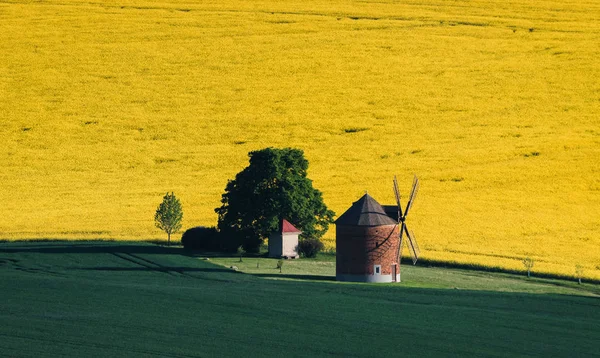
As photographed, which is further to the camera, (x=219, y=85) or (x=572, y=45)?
(x=572, y=45)

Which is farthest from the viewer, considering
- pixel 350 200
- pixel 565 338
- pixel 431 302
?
pixel 350 200

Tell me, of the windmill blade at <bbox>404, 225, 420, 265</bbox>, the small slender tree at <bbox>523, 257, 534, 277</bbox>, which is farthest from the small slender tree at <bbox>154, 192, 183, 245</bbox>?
the small slender tree at <bbox>523, 257, 534, 277</bbox>

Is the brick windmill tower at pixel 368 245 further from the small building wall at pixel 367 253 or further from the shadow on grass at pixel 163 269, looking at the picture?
the shadow on grass at pixel 163 269

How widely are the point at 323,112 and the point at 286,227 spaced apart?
33.3 meters

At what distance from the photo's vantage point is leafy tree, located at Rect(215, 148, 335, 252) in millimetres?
72875

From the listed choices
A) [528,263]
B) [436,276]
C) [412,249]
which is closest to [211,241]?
[412,249]

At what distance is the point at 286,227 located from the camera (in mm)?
72125

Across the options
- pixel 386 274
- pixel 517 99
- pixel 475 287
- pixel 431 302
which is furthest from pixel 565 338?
pixel 517 99

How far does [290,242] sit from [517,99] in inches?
1635

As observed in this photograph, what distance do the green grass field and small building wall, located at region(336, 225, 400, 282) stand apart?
5.28ft

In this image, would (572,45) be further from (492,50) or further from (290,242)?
(290,242)

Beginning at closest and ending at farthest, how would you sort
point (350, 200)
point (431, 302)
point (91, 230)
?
point (431, 302), point (91, 230), point (350, 200)

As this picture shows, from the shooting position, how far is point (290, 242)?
7219 centimetres

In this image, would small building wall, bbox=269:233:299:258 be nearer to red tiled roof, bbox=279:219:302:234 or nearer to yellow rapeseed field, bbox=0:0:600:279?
red tiled roof, bbox=279:219:302:234
